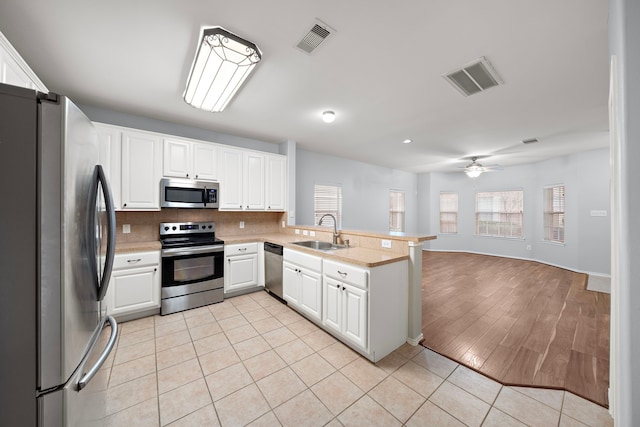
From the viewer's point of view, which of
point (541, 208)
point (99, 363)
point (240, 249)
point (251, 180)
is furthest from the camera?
point (541, 208)

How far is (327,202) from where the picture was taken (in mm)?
5680

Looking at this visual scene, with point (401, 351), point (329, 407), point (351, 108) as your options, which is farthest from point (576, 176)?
point (329, 407)

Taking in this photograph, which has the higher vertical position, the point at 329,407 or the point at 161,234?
the point at 161,234

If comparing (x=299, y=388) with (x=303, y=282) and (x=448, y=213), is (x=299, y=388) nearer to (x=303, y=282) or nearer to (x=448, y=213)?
(x=303, y=282)

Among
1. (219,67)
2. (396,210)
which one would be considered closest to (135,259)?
(219,67)

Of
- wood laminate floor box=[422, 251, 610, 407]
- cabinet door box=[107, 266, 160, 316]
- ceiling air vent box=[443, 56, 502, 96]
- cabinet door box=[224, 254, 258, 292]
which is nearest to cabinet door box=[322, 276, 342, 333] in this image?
wood laminate floor box=[422, 251, 610, 407]

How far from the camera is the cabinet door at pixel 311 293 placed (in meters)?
2.64

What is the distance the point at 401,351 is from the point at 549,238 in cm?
645

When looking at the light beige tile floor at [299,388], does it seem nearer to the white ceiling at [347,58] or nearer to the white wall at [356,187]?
the white ceiling at [347,58]

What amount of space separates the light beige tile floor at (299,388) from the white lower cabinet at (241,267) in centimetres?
103

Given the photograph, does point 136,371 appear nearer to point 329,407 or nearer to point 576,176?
point 329,407

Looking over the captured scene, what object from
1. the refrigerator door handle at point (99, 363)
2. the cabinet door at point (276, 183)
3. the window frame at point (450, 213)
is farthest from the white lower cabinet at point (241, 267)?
the window frame at point (450, 213)

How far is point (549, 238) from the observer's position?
20.1 ft

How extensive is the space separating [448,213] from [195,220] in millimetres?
7603
